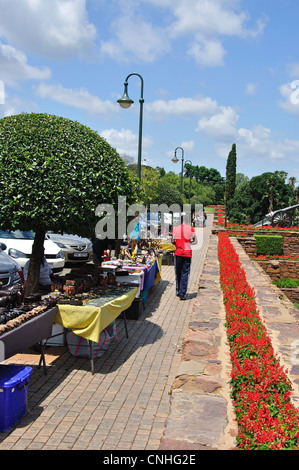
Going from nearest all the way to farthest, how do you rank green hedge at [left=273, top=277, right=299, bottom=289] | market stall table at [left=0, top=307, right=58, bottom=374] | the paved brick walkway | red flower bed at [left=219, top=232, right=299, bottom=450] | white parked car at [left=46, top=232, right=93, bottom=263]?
1. red flower bed at [left=219, top=232, right=299, bottom=450]
2. the paved brick walkway
3. market stall table at [left=0, top=307, right=58, bottom=374]
4. white parked car at [left=46, top=232, right=93, bottom=263]
5. green hedge at [left=273, top=277, right=299, bottom=289]

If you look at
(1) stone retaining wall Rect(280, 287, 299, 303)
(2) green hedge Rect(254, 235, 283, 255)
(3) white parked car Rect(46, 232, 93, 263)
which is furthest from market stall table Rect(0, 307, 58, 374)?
(2) green hedge Rect(254, 235, 283, 255)

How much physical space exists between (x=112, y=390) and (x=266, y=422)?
2.58 metres

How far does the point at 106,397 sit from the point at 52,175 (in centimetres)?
304

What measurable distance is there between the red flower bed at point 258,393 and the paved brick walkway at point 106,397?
1053mm

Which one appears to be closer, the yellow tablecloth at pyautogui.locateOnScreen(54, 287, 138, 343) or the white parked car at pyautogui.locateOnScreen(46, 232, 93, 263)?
the yellow tablecloth at pyautogui.locateOnScreen(54, 287, 138, 343)

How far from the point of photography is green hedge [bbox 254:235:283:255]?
26156mm

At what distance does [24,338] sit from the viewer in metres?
5.03

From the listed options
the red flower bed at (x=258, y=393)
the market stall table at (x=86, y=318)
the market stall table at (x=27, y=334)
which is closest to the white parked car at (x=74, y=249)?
the market stall table at (x=86, y=318)

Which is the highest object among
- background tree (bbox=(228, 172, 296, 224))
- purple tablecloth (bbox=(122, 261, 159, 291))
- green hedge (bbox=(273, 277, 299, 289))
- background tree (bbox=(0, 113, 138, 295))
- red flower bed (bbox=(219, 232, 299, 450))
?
background tree (bbox=(228, 172, 296, 224))

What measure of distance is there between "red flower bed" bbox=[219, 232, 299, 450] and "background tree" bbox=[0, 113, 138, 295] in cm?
272

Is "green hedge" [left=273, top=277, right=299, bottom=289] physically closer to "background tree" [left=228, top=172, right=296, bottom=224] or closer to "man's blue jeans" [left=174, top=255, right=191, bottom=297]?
"man's blue jeans" [left=174, top=255, right=191, bottom=297]

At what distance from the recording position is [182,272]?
34.0ft

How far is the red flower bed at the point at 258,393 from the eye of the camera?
319 cm

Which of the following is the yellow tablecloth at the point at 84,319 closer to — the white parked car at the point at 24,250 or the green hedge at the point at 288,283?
the white parked car at the point at 24,250
